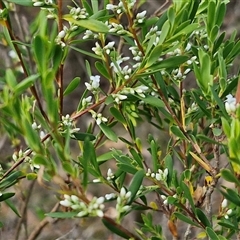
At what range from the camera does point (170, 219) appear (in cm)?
96

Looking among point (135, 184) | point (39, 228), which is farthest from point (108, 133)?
point (39, 228)

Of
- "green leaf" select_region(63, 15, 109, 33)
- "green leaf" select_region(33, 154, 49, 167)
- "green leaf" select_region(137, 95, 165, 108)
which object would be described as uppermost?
"green leaf" select_region(63, 15, 109, 33)

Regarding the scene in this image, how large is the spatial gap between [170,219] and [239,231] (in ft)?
0.67

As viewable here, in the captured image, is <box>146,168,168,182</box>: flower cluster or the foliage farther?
<box>146,168,168,182</box>: flower cluster

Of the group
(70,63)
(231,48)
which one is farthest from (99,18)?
(70,63)

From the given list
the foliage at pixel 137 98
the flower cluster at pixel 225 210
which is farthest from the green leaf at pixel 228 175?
the flower cluster at pixel 225 210

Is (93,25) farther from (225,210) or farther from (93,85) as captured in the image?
(225,210)

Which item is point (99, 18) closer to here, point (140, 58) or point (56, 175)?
point (140, 58)

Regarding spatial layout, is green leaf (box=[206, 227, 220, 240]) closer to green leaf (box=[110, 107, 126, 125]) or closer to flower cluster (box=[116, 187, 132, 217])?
flower cluster (box=[116, 187, 132, 217])

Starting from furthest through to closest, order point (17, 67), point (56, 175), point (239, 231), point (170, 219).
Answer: point (17, 67), point (170, 219), point (239, 231), point (56, 175)

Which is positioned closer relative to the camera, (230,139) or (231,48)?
(230,139)

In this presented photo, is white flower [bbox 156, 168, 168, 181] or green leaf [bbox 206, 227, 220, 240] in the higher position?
white flower [bbox 156, 168, 168, 181]

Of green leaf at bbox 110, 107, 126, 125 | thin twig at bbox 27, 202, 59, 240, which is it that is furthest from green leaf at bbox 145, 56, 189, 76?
thin twig at bbox 27, 202, 59, 240

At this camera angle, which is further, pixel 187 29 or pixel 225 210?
pixel 225 210
